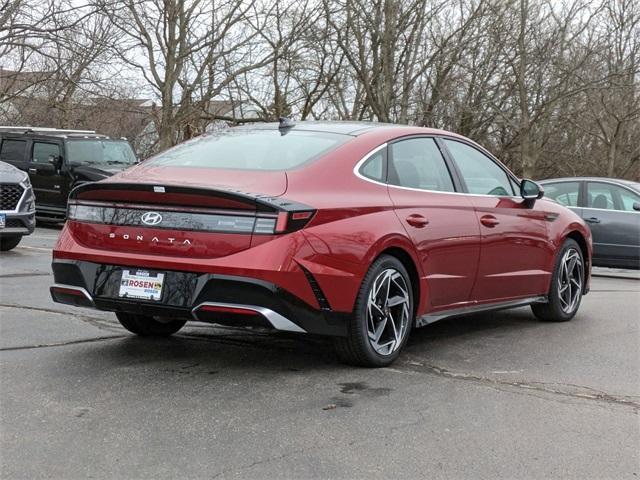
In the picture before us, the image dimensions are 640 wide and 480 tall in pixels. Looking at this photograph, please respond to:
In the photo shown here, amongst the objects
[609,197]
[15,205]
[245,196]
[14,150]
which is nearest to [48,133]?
[14,150]

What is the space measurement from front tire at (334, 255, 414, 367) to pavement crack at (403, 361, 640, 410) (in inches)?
9.1

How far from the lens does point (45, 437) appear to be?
12.4ft

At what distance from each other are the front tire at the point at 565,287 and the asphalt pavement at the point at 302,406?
0.65 metres

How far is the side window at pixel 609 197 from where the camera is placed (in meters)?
13.1

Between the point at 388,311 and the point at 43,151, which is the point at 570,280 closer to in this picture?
the point at 388,311

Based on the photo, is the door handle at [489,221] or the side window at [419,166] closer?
the side window at [419,166]

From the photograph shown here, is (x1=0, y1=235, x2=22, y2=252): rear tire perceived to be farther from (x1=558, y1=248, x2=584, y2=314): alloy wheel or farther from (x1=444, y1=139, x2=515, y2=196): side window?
(x1=558, y1=248, x2=584, y2=314): alloy wheel

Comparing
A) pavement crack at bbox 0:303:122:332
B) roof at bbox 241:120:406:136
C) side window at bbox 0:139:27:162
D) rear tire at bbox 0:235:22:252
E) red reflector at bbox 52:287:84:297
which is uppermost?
roof at bbox 241:120:406:136

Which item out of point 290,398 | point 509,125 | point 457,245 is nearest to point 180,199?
point 290,398

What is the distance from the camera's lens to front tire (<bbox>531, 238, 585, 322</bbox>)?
729 cm

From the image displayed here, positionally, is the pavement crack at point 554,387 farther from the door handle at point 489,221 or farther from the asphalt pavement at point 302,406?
the door handle at point 489,221

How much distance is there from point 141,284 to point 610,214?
990 centimetres

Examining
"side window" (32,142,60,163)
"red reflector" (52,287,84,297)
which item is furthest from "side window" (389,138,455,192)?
"side window" (32,142,60,163)

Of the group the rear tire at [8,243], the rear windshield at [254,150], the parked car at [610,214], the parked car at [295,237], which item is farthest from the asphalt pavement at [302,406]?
the parked car at [610,214]
